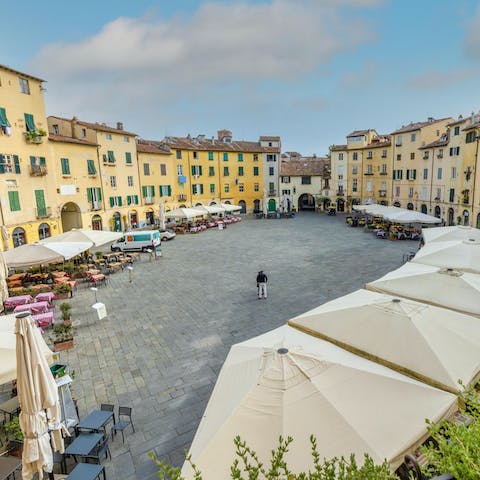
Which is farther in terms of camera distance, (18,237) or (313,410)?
(18,237)

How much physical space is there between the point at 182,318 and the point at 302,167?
48069 millimetres

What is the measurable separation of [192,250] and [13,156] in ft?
48.4

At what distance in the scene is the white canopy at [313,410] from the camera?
13.7 ft

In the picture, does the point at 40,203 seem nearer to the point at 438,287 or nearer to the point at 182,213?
the point at 182,213

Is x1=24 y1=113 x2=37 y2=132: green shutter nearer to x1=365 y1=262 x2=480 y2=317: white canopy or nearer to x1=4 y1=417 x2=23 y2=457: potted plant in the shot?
x1=4 y1=417 x2=23 y2=457: potted plant

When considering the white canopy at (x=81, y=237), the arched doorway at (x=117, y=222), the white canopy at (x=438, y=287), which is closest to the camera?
the white canopy at (x=438, y=287)

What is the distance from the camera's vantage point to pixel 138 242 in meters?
27.0

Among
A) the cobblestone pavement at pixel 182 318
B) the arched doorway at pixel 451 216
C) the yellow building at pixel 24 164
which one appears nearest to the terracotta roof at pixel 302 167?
the arched doorway at pixel 451 216

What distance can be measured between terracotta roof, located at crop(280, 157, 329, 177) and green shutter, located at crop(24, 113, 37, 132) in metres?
36.9

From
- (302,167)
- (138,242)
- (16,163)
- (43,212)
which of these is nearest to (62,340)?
(138,242)

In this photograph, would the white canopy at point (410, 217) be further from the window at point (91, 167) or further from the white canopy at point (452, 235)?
the window at point (91, 167)

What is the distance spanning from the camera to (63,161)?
98.4 ft

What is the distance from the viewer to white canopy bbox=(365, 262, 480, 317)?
835 cm

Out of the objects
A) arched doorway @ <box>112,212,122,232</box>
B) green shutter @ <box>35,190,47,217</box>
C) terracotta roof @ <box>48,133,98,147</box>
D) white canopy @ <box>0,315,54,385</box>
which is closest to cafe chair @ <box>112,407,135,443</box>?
white canopy @ <box>0,315,54,385</box>
